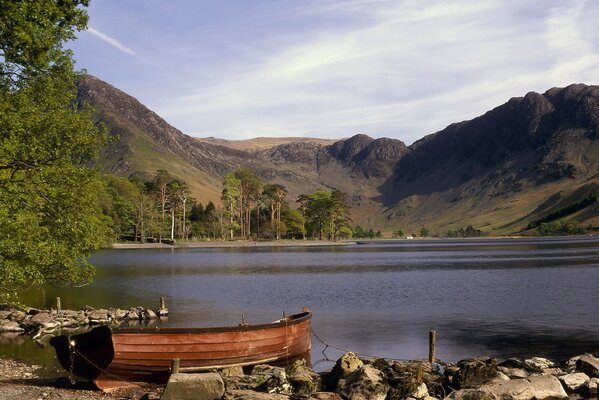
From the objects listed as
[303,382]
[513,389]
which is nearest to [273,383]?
[303,382]

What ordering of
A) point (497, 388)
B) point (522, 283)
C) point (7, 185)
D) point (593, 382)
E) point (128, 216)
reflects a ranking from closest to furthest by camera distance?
1. point (497, 388)
2. point (593, 382)
3. point (7, 185)
4. point (522, 283)
5. point (128, 216)

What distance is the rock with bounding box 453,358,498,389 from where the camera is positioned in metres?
25.1

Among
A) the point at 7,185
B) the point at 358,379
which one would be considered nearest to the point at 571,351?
the point at 358,379

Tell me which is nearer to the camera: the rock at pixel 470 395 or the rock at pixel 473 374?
the rock at pixel 470 395

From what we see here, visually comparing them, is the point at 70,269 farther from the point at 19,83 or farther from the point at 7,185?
the point at 19,83

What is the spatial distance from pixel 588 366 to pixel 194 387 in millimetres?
18451

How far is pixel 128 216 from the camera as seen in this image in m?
→ 186

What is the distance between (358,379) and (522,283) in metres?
55.9

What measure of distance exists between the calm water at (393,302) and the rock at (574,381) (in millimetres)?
8334

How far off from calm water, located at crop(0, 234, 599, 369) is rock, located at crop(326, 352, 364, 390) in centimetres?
659

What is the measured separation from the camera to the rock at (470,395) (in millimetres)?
22278

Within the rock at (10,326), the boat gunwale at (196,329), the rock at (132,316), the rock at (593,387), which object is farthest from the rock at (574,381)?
the rock at (10,326)

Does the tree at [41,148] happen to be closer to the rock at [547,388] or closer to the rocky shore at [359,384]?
the rocky shore at [359,384]

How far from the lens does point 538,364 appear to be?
29.8 meters
